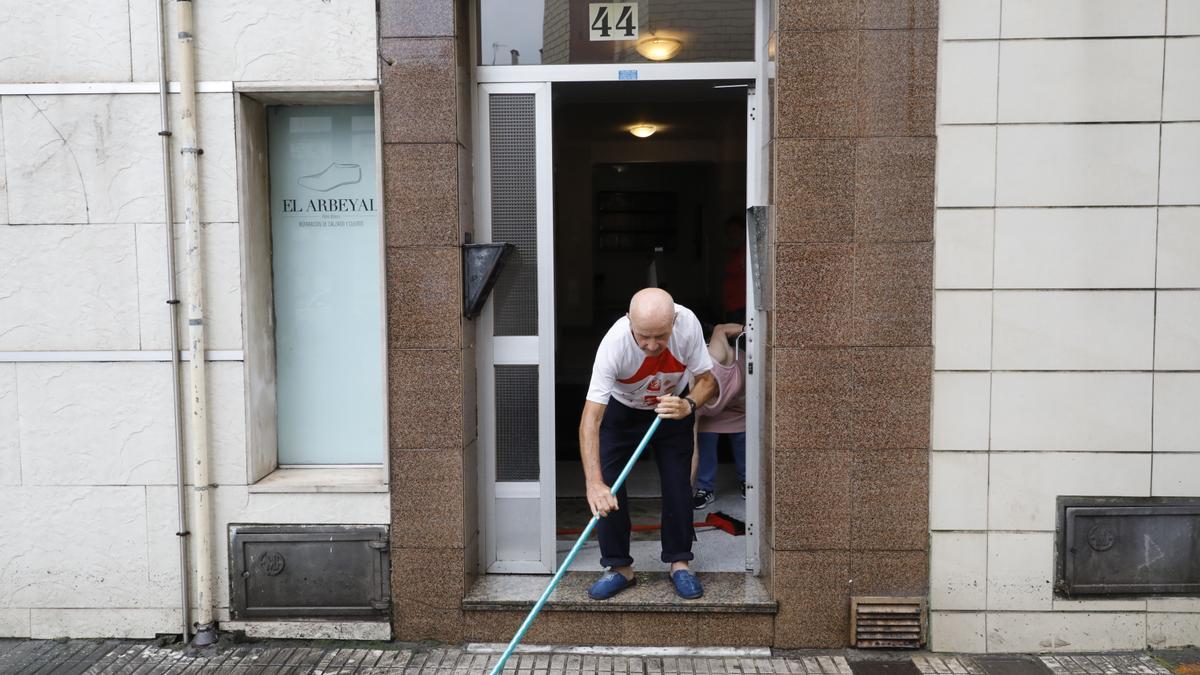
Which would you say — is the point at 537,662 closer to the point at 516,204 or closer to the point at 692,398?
the point at 692,398

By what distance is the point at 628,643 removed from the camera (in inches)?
173

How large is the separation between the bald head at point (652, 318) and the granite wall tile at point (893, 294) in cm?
107

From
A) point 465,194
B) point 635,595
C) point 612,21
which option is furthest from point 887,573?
point 612,21

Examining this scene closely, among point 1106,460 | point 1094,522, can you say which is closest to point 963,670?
point 1094,522

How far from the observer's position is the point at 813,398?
14.1 feet

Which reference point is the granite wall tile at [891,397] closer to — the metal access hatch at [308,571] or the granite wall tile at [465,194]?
the granite wall tile at [465,194]

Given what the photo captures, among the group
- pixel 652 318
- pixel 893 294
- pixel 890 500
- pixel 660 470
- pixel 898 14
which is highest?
pixel 898 14

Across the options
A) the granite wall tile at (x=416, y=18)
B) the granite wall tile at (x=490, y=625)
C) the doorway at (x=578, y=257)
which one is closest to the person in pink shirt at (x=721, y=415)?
the doorway at (x=578, y=257)

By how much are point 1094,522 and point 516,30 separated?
4.16m

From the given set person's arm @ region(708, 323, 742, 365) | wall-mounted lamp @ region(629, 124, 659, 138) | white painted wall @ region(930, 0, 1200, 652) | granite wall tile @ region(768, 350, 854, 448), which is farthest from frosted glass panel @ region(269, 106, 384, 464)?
wall-mounted lamp @ region(629, 124, 659, 138)

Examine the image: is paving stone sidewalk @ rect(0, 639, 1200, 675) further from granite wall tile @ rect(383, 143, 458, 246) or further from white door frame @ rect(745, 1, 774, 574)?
granite wall tile @ rect(383, 143, 458, 246)

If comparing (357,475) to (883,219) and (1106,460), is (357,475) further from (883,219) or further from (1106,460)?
(1106,460)

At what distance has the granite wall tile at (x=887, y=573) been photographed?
4.32 meters

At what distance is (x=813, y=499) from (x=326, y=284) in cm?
301
